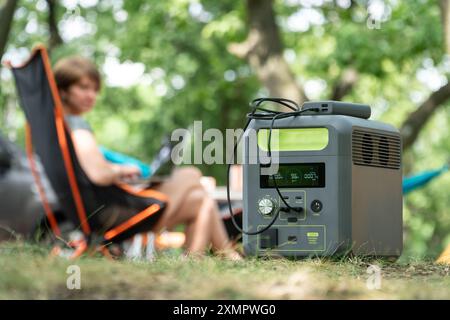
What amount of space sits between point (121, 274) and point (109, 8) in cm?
1458

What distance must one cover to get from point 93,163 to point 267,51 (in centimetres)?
638

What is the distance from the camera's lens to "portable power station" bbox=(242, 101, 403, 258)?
3.20 metres

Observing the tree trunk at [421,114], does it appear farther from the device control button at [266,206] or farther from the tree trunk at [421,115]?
the device control button at [266,206]

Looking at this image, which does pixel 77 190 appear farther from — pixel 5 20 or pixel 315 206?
pixel 5 20

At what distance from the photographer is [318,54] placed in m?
15.4

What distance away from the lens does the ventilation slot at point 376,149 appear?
3.28 m

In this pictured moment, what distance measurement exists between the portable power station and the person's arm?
6.64 feet

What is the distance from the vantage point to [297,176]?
3.25 metres

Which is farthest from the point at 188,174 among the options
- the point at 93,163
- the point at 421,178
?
the point at 421,178

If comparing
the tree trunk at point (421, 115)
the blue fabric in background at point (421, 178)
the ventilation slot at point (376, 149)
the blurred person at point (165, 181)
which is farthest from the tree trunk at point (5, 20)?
the tree trunk at point (421, 115)

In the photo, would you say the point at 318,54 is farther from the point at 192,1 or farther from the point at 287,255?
the point at 287,255

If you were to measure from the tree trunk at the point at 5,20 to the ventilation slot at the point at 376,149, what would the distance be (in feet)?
18.3

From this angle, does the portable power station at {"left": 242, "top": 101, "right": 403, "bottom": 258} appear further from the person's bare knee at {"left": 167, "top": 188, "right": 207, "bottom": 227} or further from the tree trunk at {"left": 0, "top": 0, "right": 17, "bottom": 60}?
the tree trunk at {"left": 0, "top": 0, "right": 17, "bottom": 60}
